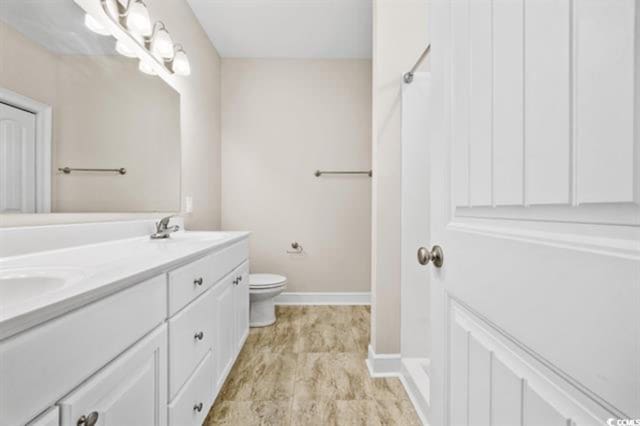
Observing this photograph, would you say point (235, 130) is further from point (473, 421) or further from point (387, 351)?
point (473, 421)

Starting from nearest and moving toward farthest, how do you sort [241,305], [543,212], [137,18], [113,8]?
1. [543,212]
2. [113,8]
3. [137,18]
4. [241,305]

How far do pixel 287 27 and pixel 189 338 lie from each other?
2492 mm

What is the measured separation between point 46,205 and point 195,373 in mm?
850

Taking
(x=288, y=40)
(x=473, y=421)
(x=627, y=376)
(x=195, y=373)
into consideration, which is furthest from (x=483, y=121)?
(x=288, y=40)

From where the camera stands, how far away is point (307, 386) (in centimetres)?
162

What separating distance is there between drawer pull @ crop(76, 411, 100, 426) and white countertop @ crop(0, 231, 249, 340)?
9.0 inches

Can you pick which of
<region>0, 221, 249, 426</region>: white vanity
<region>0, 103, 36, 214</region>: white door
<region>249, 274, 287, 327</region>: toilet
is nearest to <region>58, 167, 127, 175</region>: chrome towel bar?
<region>0, 103, 36, 214</region>: white door

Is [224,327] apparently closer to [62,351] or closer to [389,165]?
[62,351]

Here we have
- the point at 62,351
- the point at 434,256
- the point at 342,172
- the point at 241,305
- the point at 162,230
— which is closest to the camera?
the point at 62,351

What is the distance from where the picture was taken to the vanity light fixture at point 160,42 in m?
1.72

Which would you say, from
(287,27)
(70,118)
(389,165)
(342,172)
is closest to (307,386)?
(389,165)

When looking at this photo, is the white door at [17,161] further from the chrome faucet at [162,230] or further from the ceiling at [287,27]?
the ceiling at [287,27]

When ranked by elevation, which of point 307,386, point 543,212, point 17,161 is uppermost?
point 17,161

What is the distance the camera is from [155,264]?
856 millimetres
